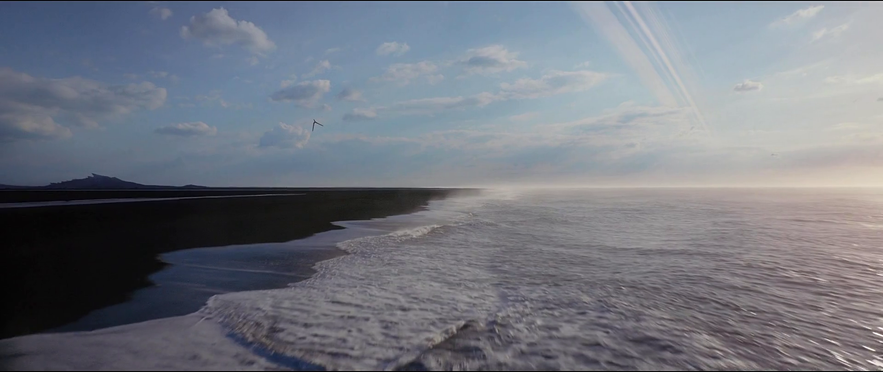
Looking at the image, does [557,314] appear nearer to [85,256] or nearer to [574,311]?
[574,311]

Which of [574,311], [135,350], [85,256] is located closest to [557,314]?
[574,311]

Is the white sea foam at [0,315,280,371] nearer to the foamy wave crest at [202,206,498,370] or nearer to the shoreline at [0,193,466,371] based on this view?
the shoreline at [0,193,466,371]

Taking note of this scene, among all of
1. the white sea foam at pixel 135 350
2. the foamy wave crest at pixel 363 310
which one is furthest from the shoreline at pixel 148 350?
the foamy wave crest at pixel 363 310

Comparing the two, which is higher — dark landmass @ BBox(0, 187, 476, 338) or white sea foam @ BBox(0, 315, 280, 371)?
dark landmass @ BBox(0, 187, 476, 338)

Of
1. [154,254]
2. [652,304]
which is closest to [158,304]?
[154,254]

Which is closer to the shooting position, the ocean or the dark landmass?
the ocean

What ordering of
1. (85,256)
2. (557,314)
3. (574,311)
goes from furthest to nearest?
1. (85,256)
2. (574,311)
3. (557,314)

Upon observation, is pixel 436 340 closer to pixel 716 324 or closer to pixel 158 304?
pixel 716 324

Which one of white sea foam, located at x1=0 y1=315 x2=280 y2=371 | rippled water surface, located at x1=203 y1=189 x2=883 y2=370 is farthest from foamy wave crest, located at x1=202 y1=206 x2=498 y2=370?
white sea foam, located at x1=0 y1=315 x2=280 y2=371

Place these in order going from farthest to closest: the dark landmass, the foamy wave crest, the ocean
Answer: the dark landmass, the foamy wave crest, the ocean

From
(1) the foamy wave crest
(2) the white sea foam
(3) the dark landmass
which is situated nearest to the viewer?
(2) the white sea foam

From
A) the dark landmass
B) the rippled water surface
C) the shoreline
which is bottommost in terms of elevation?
the rippled water surface
